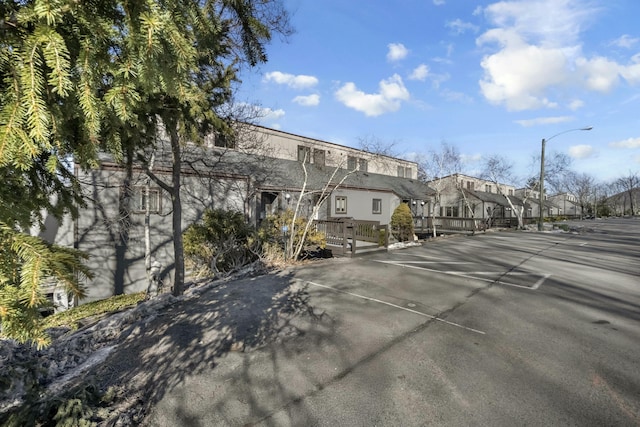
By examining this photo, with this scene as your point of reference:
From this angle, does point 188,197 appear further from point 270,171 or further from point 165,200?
point 270,171

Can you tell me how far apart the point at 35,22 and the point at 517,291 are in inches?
351

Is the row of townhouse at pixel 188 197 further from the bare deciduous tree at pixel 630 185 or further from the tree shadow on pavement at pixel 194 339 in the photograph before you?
the bare deciduous tree at pixel 630 185

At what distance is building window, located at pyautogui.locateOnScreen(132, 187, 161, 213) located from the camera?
36.8 ft

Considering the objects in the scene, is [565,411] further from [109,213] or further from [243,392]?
[109,213]

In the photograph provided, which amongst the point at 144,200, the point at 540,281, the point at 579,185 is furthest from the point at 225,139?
the point at 579,185

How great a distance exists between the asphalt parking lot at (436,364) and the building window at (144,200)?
7932mm

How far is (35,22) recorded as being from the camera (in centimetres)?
143

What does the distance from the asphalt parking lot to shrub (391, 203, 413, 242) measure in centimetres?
932

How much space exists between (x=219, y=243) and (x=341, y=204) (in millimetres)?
11826

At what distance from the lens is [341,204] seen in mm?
20391

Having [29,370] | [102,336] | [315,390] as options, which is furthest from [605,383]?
[102,336]

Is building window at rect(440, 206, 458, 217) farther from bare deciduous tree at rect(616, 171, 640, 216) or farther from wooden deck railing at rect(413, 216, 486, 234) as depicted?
bare deciduous tree at rect(616, 171, 640, 216)

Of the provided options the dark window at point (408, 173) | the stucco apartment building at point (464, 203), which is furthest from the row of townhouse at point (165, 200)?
the stucco apartment building at point (464, 203)

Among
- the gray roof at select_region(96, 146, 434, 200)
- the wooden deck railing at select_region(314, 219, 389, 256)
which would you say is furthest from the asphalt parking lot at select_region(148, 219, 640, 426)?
the gray roof at select_region(96, 146, 434, 200)
